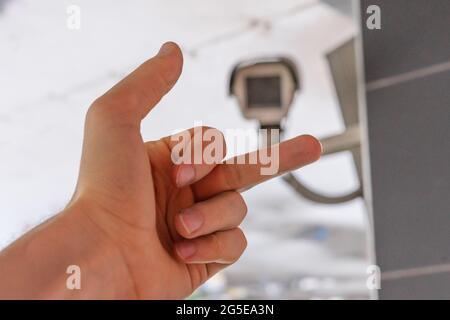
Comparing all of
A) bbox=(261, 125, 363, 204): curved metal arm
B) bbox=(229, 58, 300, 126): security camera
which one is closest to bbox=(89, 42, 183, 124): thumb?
bbox=(229, 58, 300, 126): security camera

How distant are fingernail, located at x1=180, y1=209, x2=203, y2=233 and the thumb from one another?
0.36 feet

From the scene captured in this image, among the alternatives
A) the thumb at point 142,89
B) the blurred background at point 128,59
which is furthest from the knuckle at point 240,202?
the blurred background at point 128,59

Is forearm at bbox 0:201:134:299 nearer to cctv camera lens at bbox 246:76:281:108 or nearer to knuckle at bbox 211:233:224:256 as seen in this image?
knuckle at bbox 211:233:224:256

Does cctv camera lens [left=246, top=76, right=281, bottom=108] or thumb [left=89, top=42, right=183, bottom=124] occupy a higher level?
cctv camera lens [left=246, top=76, right=281, bottom=108]

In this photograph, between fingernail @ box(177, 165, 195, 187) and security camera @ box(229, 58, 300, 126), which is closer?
fingernail @ box(177, 165, 195, 187)

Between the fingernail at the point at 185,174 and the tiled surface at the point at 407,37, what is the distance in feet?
2.22

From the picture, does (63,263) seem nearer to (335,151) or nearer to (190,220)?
(190,220)

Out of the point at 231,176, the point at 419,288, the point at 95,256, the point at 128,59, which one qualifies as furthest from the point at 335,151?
the point at 128,59

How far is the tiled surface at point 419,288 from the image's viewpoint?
110 centimetres

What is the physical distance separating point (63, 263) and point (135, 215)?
81 millimetres

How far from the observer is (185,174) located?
2.09 ft

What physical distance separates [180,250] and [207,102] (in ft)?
8.60

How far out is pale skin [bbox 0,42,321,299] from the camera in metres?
0.62
